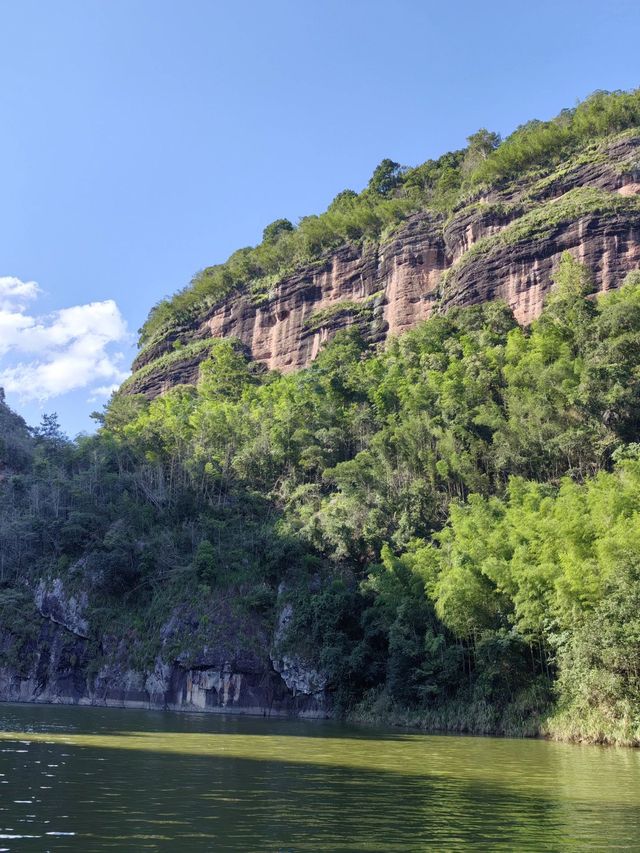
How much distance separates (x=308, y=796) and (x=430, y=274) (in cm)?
6095

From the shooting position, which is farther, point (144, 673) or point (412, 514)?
point (144, 673)

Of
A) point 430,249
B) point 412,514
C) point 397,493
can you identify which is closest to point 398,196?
point 430,249

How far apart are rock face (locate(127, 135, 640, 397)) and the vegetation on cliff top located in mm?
2148

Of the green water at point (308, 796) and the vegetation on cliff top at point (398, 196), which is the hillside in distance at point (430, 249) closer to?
the vegetation on cliff top at point (398, 196)

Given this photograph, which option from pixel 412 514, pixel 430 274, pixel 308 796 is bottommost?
pixel 308 796

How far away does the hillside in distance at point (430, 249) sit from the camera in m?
59.5

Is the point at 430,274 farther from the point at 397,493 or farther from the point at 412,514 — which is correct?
the point at 412,514

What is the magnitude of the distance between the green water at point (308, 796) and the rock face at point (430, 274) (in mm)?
44396

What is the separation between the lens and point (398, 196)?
83.6 meters

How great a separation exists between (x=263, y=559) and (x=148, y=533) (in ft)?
30.3

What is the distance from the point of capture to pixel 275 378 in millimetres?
70438

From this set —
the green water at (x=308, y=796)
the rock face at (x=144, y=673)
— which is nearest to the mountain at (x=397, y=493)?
the rock face at (x=144, y=673)

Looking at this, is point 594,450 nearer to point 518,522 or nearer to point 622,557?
point 518,522

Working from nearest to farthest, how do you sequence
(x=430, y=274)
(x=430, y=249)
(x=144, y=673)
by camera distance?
(x=144, y=673) < (x=430, y=274) < (x=430, y=249)
